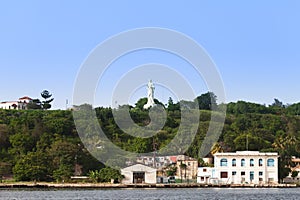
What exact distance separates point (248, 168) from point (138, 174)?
11372mm

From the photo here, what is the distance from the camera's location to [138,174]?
7412cm

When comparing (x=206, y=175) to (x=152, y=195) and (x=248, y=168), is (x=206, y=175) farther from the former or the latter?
(x=152, y=195)

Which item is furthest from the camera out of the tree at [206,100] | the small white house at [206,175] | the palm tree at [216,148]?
the tree at [206,100]

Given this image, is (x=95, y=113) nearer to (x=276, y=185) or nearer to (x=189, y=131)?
(x=189, y=131)

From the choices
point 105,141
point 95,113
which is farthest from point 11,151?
point 95,113

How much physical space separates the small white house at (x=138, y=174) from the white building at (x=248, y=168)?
719 cm

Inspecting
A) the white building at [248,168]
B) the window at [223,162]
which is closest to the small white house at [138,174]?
the white building at [248,168]

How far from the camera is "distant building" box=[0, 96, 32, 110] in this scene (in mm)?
128750

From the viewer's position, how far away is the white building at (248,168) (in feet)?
251

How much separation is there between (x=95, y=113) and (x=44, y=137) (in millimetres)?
14283

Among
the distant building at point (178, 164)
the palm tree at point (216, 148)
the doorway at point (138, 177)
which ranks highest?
the palm tree at point (216, 148)

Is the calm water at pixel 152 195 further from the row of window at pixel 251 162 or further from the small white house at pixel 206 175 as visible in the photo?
the small white house at pixel 206 175

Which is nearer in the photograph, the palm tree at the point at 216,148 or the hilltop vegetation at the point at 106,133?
the hilltop vegetation at the point at 106,133

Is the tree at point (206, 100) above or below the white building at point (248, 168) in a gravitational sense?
above
